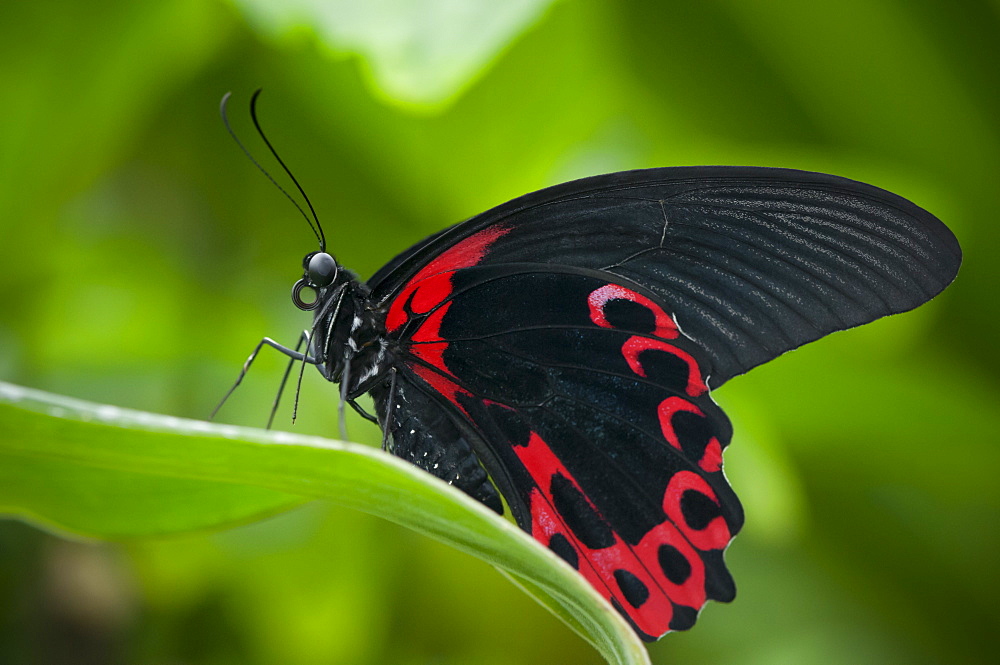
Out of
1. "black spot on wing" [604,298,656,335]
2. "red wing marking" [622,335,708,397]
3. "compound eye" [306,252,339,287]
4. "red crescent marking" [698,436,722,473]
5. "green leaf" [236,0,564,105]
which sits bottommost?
"red crescent marking" [698,436,722,473]

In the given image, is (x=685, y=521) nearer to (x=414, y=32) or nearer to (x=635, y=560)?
(x=635, y=560)

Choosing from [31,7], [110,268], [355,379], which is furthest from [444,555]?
[31,7]

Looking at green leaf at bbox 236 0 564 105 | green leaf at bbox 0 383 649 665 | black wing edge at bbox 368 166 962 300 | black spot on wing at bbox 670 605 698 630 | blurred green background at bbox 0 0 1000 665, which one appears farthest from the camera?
blurred green background at bbox 0 0 1000 665

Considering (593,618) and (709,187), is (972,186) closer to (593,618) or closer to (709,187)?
(709,187)

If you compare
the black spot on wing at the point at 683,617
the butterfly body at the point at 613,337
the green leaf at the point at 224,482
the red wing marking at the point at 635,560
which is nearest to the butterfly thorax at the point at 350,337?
the butterfly body at the point at 613,337

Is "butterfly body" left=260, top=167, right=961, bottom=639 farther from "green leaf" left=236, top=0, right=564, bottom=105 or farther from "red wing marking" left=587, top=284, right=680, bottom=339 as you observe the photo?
"green leaf" left=236, top=0, right=564, bottom=105

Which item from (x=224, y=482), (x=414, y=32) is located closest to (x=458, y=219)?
(x=414, y=32)

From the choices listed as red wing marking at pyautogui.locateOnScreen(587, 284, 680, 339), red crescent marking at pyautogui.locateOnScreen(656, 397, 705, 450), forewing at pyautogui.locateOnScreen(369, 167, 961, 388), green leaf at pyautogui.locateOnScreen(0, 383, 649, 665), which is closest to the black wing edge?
forewing at pyautogui.locateOnScreen(369, 167, 961, 388)
